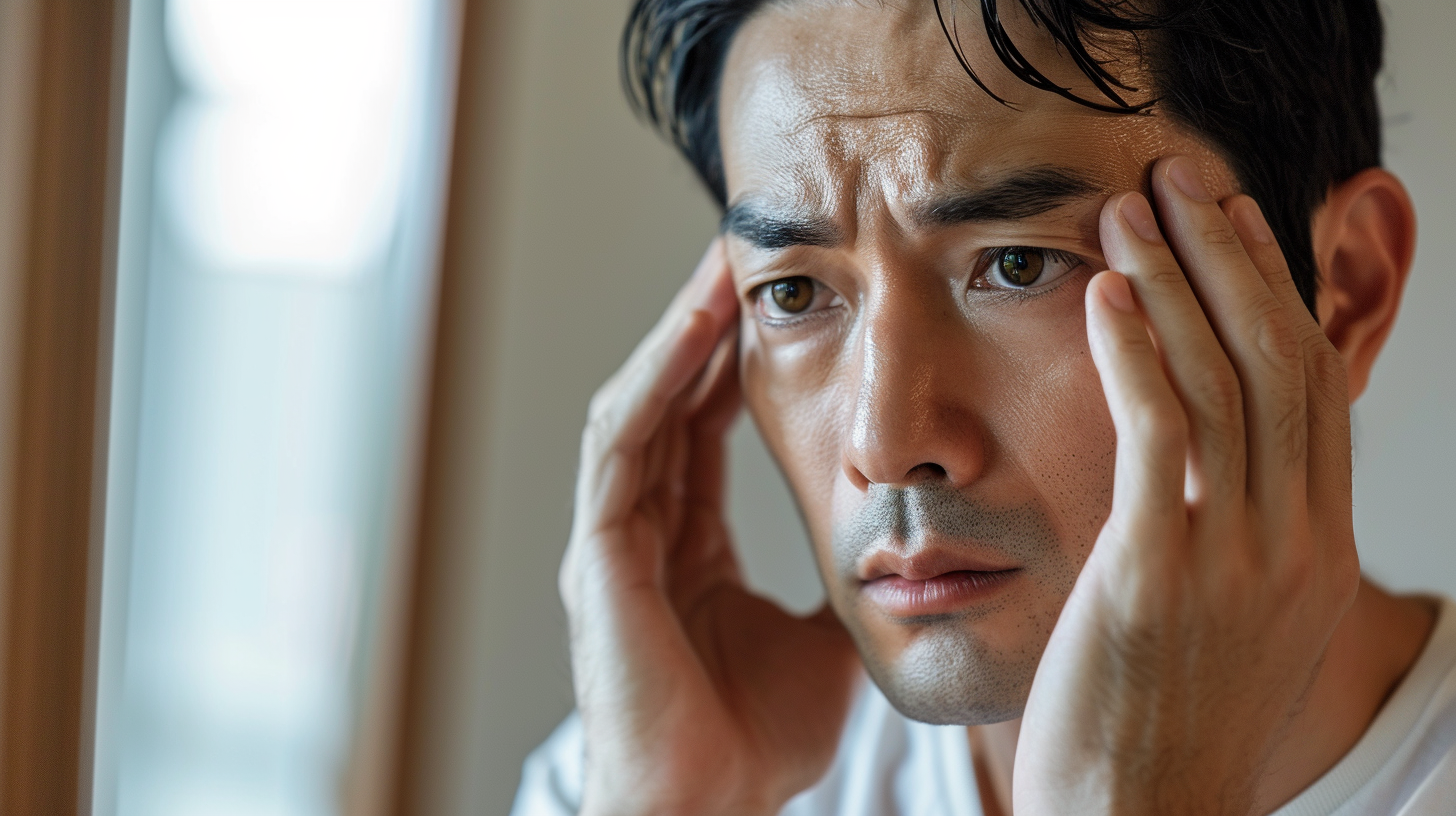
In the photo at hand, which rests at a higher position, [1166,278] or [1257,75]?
[1257,75]

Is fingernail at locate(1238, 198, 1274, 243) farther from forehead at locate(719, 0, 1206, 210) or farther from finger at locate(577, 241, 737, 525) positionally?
finger at locate(577, 241, 737, 525)

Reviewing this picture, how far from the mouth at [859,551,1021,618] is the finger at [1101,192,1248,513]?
0.58 feet

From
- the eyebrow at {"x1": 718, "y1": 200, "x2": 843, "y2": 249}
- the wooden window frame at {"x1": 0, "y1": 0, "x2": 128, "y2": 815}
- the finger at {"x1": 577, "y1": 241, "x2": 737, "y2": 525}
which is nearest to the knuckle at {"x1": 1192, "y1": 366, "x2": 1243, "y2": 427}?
the eyebrow at {"x1": 718, "y1": 200, "x2": 843, "y2": 249}

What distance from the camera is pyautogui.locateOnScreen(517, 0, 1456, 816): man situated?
0.78m

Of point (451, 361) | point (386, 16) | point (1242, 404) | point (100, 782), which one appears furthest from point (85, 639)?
point (1242, 404)

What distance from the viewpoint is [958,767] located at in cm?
118

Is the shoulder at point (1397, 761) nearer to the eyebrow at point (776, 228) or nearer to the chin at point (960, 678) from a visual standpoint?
the chin at point (960, 678)

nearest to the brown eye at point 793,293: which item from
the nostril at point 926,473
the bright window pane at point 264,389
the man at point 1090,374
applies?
the man at point 1090,374

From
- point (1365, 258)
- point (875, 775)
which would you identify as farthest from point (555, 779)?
point (1365, 258)

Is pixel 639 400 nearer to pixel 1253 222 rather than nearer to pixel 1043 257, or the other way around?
pixel 1043 257

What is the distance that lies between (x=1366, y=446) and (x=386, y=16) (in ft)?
5.07

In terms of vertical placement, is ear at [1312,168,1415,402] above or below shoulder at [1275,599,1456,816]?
above

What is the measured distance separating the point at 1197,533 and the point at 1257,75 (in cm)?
41

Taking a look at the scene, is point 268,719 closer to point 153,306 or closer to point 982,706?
point 153,306
